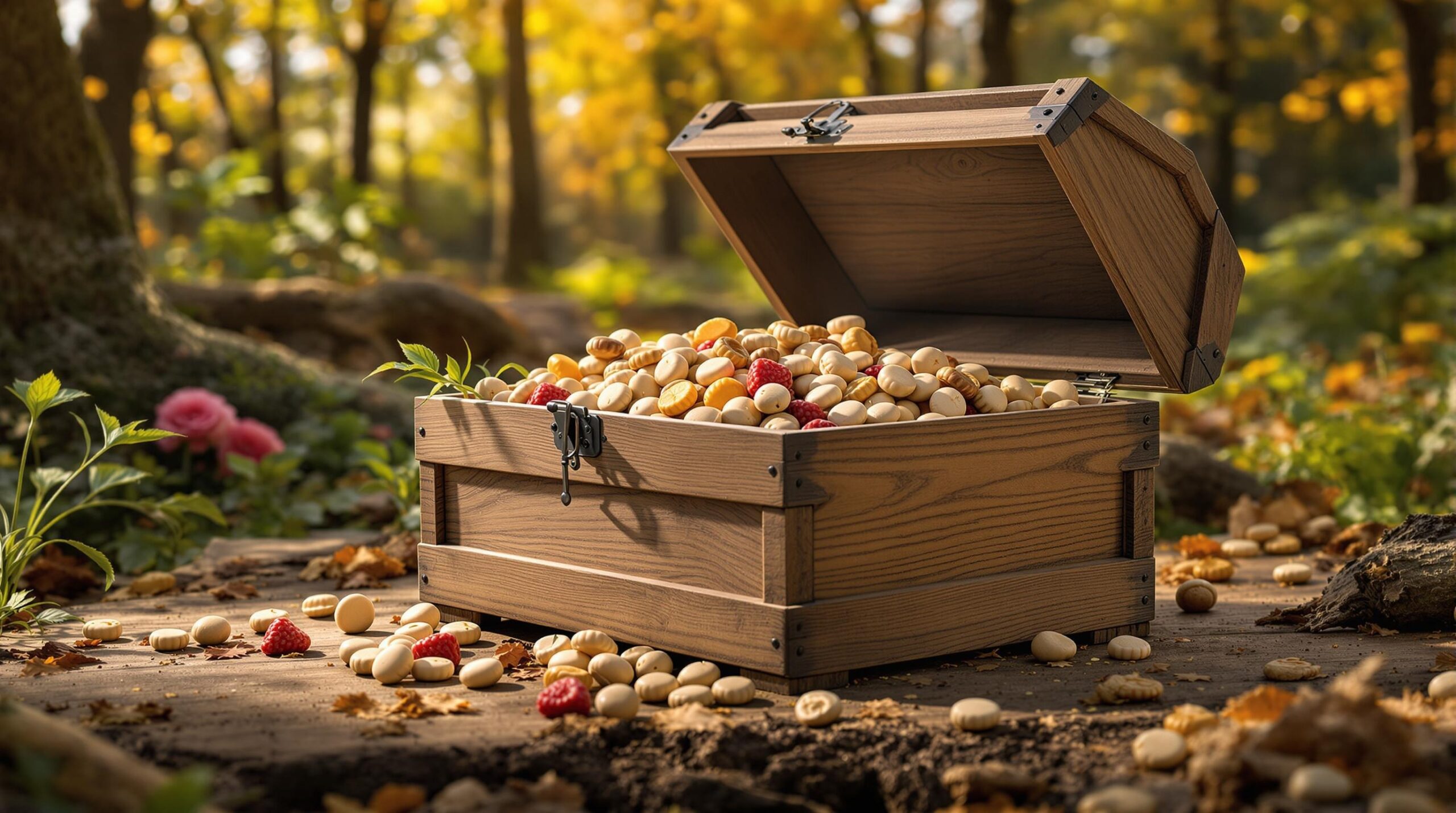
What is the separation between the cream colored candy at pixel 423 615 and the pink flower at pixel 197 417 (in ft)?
6.52

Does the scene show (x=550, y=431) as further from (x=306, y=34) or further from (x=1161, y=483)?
(x=306, y=34)

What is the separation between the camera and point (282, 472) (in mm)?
4941

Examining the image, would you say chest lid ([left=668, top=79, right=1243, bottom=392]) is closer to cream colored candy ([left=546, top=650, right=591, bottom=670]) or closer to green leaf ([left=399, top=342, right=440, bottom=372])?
green leaf ([left=399, top=342, right=440, bottom=372])

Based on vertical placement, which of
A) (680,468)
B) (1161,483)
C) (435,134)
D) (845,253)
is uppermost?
(435,134)

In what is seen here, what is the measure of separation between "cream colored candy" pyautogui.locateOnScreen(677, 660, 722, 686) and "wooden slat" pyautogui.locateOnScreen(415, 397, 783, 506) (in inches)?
13.8

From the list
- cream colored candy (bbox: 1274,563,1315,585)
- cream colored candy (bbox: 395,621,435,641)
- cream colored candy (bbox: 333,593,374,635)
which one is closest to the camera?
cream colored candy (bbox: 395,621,435,641)

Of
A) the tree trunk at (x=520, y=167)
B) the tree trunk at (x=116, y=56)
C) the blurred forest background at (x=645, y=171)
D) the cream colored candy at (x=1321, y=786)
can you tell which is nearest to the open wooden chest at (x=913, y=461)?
the cream colored candy at (x=1321, y=786)

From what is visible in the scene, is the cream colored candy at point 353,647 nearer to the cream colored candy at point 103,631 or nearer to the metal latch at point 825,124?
the cream colored candy at point 103,631

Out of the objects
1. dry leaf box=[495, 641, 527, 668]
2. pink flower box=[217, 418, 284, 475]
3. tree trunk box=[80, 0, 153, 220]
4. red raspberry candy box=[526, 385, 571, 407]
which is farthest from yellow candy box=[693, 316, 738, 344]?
tree trunk box=[80, 0, 153, 220]

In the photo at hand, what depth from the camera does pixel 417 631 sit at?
308 cm

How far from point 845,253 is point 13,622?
8.28 feet

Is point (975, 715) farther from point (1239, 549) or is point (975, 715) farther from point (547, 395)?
point (1239, 549)

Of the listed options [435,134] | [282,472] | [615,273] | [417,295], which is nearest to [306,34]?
[615,273]

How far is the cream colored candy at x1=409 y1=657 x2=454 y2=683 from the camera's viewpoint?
282 cm
